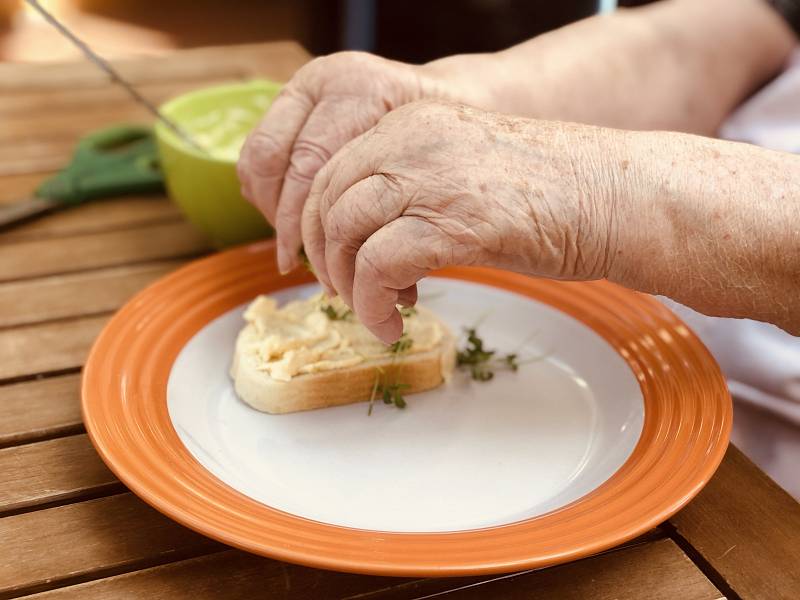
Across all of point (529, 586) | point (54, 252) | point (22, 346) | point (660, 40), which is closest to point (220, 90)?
point (54, 252)

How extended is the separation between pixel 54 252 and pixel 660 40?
1.11m

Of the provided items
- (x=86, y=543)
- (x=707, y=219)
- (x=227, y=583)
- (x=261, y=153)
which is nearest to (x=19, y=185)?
(x=261, y=153)

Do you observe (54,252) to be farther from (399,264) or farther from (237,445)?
(399,264)

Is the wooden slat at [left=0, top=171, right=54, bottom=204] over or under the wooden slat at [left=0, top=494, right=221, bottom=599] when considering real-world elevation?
under

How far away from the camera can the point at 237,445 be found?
110 centimetres

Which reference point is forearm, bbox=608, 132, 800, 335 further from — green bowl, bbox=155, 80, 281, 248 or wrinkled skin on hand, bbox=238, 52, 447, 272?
green bowl, bbox=155, 80, 281, 248

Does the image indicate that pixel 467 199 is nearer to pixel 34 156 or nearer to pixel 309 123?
pixel 309 123

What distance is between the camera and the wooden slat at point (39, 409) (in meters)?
Result: 1.10

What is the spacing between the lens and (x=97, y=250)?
153 centimetres

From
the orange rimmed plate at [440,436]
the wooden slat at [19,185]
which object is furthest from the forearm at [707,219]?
the wooden slat at [19,185]

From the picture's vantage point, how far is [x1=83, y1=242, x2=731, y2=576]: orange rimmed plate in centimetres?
88

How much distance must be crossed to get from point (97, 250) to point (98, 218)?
0.45 feet

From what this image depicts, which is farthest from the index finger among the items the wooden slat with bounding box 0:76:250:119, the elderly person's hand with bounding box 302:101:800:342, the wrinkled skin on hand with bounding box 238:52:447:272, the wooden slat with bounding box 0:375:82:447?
the wooden slat with bounding box 0:76:250:119

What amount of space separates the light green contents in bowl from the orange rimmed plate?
303mm
